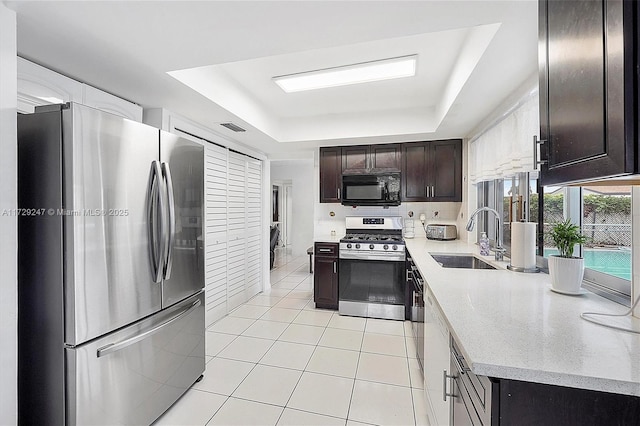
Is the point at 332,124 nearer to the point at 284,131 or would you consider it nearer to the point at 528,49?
the point at 284,131

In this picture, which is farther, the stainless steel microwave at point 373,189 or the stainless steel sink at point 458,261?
the stainless steel microwave at point 373,189

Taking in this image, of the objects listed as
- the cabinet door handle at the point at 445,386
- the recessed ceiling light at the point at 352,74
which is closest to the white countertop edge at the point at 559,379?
the cabinet door handle at the point at 445,386

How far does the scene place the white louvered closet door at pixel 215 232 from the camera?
3.22 meters

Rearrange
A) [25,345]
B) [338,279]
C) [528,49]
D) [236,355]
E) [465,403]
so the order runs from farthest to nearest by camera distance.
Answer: [338,279] < [236,355] < [528,49] < [25,345] < [465,403]

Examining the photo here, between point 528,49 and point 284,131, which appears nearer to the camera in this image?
point 528,49

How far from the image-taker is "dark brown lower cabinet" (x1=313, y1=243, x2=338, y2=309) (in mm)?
3787

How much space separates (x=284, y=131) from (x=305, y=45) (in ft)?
7.69

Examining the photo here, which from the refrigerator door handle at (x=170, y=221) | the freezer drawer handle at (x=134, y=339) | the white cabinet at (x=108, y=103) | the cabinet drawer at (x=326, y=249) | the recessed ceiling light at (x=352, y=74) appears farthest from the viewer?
the cabinet drawer at (x=326, y=249)

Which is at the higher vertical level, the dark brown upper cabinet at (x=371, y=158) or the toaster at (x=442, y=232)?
the dark brown upper cabinet at (x=371, y=158)

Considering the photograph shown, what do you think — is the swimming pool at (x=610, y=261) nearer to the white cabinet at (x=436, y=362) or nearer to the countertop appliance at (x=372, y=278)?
the white cabinet at (x=436, y=362)

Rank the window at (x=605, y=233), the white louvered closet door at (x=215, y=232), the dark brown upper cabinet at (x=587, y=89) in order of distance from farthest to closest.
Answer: the white louvered closet door at (x=215, y=232) → the window at (x=605, y=233) → the dark brown upper cabinet at (x=587, y=89)

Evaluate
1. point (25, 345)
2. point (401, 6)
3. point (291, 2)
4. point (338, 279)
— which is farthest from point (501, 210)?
point (25, 345)

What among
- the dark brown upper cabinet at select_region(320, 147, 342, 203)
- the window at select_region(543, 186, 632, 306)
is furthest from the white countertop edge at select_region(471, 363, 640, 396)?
the dark brown upper cabinet at select_region(320, 147, 342, 203)

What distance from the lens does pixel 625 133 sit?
0.72 meters
